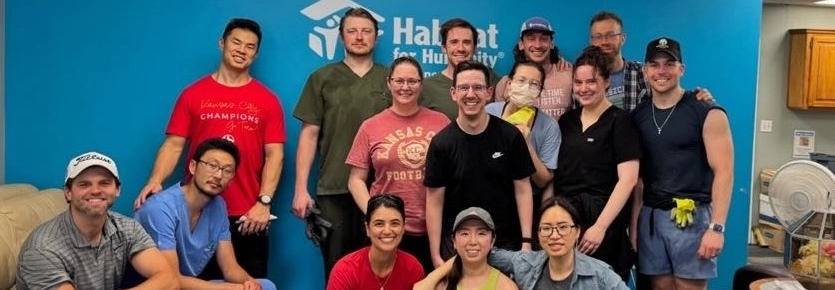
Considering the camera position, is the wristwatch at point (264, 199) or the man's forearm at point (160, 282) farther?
the wristwatch at point (264, 199)

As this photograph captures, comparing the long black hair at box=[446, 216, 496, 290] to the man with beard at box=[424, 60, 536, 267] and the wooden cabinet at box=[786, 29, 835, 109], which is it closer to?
the man with beard at box=[424, 60, 536, 267]

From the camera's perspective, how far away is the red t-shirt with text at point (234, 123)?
3.31m

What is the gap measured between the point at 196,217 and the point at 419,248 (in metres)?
0.95

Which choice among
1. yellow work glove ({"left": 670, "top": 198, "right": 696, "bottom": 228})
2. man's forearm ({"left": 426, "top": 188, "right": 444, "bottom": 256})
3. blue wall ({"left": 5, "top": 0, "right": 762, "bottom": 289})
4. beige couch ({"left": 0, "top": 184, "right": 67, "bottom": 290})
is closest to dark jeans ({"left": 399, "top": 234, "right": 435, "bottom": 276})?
man's forearm ({"left": 426, "top": 188, "right": 444, "bottom": 256})

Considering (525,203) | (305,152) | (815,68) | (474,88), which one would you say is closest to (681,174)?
(525,203)

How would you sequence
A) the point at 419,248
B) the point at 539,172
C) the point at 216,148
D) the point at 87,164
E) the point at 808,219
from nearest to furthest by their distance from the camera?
the point at 87,164 → the point at 216,148 → the point at 539,172 → the point at 419,248 → the point at 808,219

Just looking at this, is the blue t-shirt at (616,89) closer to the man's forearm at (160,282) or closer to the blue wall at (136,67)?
the blue wall at (136,67)

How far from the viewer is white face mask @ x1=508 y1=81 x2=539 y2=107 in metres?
2.95

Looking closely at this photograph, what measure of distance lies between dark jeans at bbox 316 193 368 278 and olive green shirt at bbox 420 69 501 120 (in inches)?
23.3

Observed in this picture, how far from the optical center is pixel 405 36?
3830mm

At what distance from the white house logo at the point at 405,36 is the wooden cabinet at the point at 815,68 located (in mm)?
4756

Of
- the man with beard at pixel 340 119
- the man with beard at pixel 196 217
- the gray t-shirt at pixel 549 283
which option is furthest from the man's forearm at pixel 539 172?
the man with beard at pixel 196 217

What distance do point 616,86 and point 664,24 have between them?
0.83m

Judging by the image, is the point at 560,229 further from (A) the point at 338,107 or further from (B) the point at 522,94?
(A) the point at 338,107
